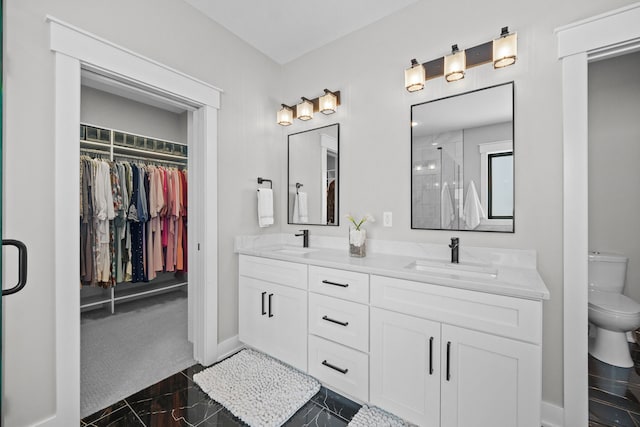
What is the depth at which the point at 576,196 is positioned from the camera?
1.55 meters

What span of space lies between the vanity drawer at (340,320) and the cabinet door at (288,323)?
0.28 feet

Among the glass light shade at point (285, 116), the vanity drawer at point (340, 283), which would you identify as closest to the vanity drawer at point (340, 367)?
the vanity drawer at point (340, 283)

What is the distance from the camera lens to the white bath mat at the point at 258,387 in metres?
1.70

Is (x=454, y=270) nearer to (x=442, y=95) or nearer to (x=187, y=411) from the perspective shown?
(x=442, y=95)

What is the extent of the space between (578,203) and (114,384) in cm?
308

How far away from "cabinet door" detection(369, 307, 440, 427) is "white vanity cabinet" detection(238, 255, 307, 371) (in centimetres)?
54

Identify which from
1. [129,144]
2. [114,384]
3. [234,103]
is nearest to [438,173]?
[234,103]

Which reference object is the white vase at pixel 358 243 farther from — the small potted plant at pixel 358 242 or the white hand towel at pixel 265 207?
the white hand towel at pixel 265 207

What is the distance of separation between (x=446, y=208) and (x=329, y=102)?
1286 mm

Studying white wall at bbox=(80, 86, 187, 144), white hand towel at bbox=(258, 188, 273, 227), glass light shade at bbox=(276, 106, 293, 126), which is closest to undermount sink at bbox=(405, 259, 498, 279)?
white hand towel at bbox=(258, 188, 273, 227)

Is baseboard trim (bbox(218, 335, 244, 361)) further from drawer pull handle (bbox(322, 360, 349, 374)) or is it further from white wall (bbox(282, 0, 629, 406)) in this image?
white wall (bbox(282, 0, 629, 406))

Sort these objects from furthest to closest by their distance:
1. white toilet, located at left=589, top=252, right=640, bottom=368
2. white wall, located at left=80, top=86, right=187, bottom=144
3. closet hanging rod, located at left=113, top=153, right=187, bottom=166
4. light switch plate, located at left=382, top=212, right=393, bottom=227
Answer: closet hanging rod, located at left=113, top=153, right=187, bottom=166, white wall, located at left=80, top=86, right=187, bottom=144, light switch plate, located at left=382, top=212, right=393, bottom=227, white toilet, located at left=589, top=252, right=640, bottom=368

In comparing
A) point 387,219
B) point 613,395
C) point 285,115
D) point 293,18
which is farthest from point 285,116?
point 613,395

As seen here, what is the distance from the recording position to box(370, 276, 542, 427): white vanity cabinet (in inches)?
50.1
